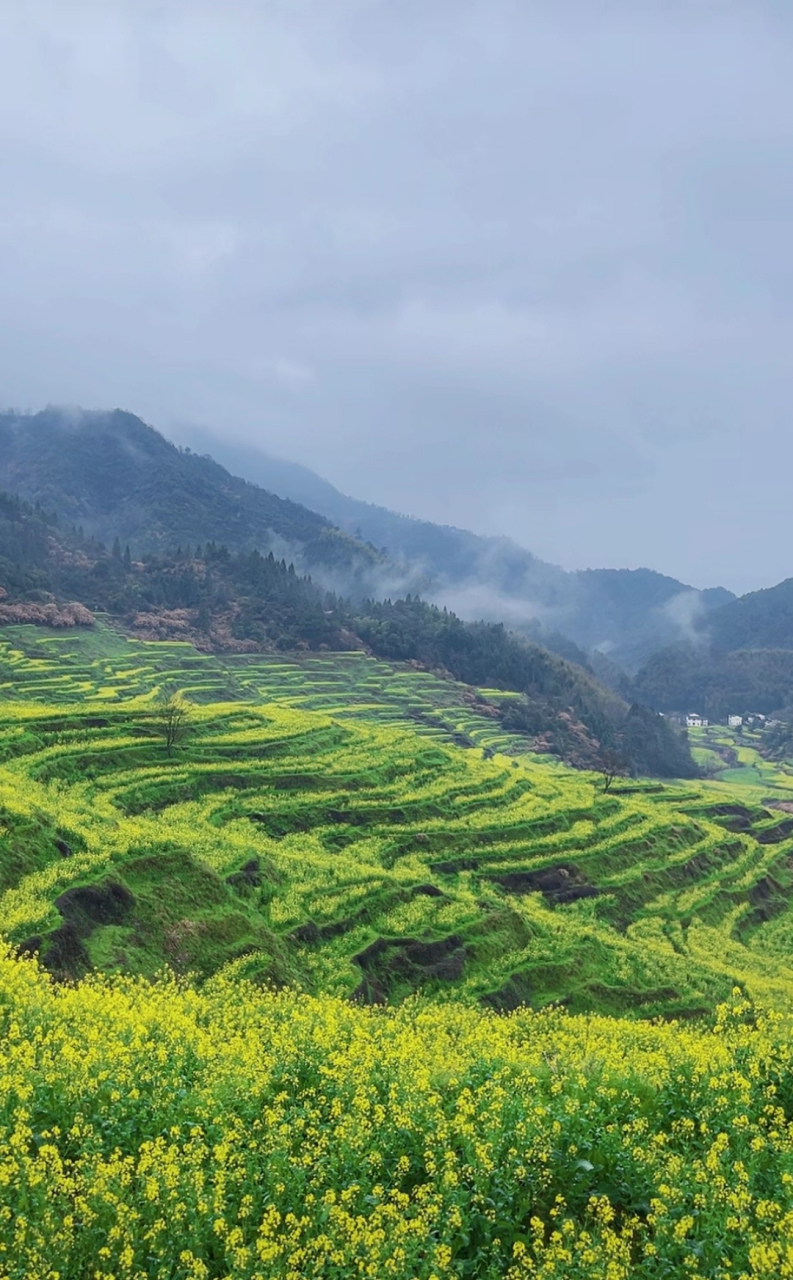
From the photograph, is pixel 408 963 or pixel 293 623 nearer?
pixel 408 963

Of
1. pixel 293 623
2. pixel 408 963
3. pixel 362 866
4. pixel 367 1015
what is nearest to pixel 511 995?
pixel 408 963

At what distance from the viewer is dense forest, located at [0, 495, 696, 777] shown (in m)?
138

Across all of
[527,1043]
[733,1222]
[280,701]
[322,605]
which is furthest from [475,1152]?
[322,605]

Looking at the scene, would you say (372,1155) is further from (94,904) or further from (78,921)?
(94,904)

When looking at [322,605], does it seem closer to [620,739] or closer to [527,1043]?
[620,739]

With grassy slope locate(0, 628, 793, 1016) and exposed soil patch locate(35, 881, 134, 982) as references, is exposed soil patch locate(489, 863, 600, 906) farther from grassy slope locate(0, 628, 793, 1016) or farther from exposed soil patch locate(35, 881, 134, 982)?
exposed soil patch locate(35, 881, 134, 982)

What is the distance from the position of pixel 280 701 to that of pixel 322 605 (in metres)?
75.1

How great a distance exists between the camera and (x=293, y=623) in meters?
154

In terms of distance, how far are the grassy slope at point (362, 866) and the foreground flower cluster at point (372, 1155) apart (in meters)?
14.5

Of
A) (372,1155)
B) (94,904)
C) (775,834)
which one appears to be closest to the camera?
(372,1155)

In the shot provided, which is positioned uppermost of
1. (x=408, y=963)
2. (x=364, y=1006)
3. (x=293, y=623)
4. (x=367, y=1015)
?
(x=293, y=623)

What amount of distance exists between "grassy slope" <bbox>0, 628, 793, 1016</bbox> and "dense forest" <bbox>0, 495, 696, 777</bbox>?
2070 inches

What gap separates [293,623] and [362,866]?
112m

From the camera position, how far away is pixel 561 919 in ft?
151
